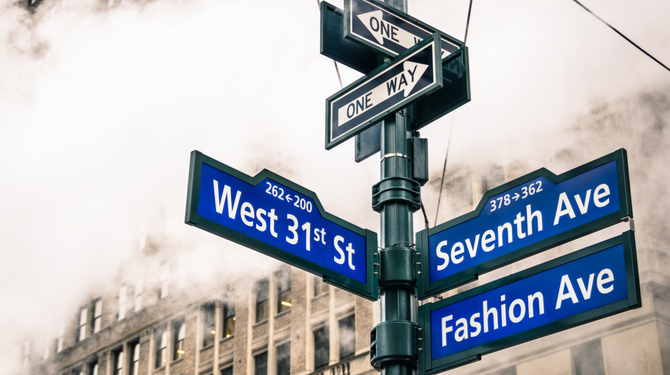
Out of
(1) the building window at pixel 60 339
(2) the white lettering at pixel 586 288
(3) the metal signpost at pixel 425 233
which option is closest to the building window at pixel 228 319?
(1) the building window at pixel 60 339

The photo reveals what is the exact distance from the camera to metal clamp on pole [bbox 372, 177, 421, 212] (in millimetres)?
4328

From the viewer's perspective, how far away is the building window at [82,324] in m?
34.9

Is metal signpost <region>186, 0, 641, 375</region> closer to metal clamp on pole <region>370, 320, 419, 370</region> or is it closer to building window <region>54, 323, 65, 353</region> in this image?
metal clamp on pole <region>370, 320, 419, 370</region>

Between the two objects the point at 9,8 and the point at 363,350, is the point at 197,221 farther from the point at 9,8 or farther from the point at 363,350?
the point at 363,350

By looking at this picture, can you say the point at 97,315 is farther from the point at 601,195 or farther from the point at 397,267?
the point at 601,195

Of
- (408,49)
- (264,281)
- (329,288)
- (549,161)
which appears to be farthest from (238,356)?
(408,49)

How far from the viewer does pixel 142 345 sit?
31359 mm

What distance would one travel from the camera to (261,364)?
25875mm

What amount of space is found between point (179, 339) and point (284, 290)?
5.42 m

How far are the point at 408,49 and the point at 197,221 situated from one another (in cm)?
128

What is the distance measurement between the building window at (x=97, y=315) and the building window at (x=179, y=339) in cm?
504

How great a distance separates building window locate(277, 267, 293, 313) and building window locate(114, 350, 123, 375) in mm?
8567

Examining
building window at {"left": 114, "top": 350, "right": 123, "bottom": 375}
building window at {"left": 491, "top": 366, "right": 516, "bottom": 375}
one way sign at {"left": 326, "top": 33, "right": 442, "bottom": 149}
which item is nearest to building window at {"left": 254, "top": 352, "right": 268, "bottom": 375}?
building window at {"left": 491, "top": 366, "right": 516, "bottom": 375}

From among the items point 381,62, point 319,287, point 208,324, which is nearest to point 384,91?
point 381,62
